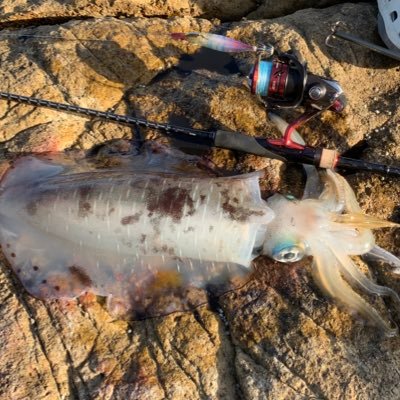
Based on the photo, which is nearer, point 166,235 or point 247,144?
point 166,235

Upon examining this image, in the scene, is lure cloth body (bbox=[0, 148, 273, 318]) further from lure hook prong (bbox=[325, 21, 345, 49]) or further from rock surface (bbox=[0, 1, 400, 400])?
lure hook prong (bbox=[325, 21, 345, 49])

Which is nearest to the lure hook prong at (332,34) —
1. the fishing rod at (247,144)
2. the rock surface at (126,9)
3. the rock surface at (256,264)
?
the rock surface at (256,264)

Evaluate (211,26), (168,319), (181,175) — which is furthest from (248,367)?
(211,26)

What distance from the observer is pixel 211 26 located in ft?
19.0

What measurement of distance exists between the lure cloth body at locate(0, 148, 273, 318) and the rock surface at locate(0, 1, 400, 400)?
0.64 ft

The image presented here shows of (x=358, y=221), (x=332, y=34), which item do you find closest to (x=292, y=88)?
(x=332, y=34)

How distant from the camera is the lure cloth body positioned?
14.1 ft

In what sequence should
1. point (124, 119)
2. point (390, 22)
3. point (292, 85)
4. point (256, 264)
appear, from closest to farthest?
point (256, 264) < point (292, 85) < point (124, 119) < point (390, 22)

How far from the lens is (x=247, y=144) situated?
15.3 ft

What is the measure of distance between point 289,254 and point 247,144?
41.1 inches

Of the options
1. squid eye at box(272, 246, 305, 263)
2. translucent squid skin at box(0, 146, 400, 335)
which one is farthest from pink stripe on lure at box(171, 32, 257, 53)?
squid eye at box(272, 246, 305, 263)

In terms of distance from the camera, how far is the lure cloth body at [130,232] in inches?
169

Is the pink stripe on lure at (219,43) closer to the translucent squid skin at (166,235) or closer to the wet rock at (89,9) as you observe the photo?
the wet rock at (89,9)

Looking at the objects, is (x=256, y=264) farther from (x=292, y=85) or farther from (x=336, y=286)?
(x=292, y=85)
